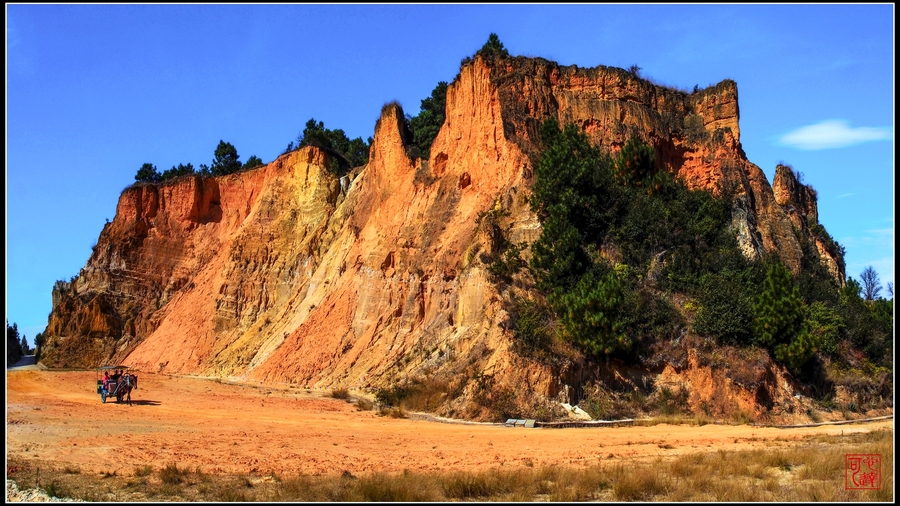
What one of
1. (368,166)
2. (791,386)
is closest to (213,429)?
(791,386)

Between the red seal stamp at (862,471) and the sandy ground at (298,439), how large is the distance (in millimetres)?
2802

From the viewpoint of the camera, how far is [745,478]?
41.1 feet

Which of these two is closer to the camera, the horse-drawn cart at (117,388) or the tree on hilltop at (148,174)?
the horse-drawn cart at (117,388)

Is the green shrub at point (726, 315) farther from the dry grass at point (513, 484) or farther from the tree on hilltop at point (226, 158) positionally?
the tree on hilltop at point (226, 158)

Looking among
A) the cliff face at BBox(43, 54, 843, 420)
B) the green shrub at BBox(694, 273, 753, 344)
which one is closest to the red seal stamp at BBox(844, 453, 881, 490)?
the cliff face at BBox(43, 54, 843, 420)

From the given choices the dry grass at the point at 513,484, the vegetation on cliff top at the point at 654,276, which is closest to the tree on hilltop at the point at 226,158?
the vegetation on cliff top at the point at 654,276

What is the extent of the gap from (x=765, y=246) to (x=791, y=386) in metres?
9.50

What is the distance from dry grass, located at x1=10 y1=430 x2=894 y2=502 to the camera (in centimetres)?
1094

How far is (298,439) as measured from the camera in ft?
55.8

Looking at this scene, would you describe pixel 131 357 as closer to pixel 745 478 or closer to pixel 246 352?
pixel 246 352

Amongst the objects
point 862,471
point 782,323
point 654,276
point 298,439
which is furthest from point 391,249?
point 862,471

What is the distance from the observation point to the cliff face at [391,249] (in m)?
29.2

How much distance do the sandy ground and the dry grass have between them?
93 cm

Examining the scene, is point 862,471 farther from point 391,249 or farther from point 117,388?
point 391,249
